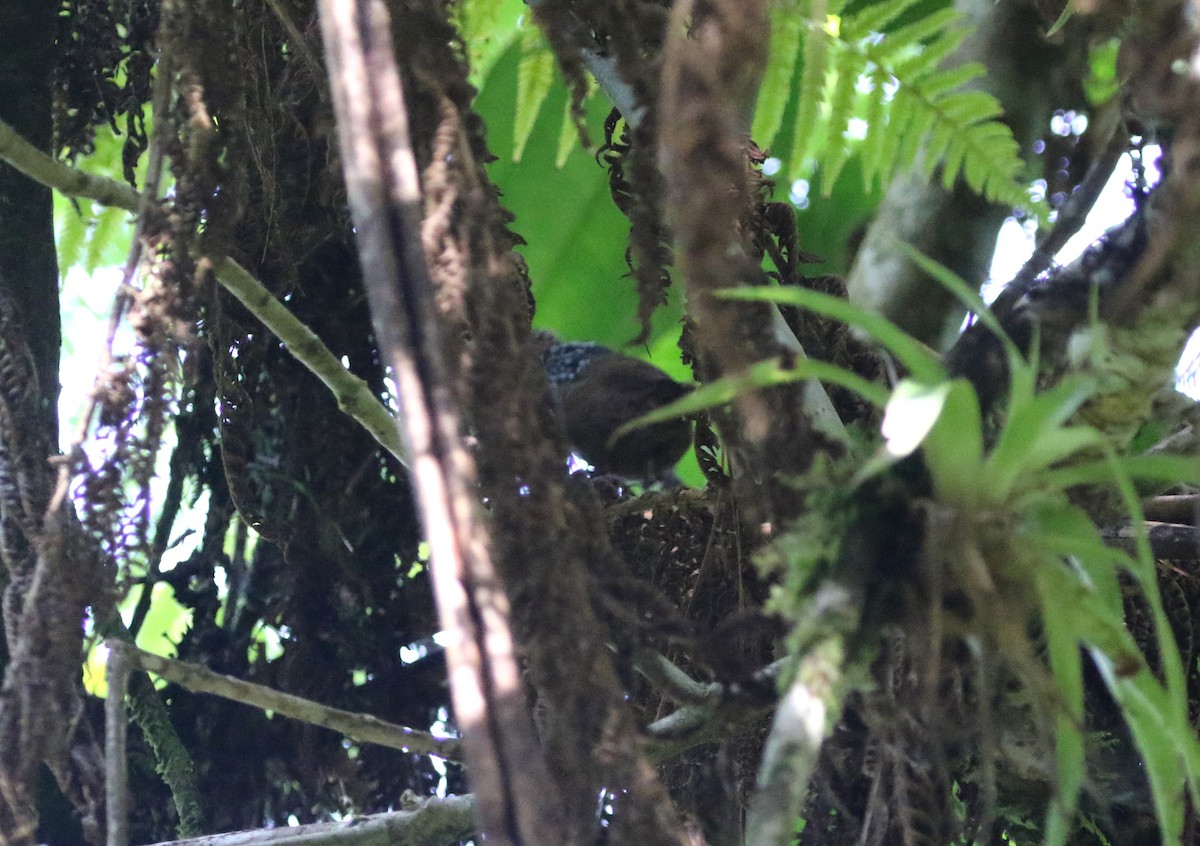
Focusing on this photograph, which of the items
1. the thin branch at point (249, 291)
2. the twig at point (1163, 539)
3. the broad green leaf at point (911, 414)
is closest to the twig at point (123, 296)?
the thin branch at point (249, 291)

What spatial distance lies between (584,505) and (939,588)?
262 mm

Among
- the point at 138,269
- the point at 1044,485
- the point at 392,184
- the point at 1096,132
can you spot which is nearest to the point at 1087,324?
the point at 1044,485

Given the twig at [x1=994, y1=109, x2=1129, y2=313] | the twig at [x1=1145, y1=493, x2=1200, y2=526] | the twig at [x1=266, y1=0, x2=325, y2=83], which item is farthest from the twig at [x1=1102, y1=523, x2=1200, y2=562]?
the twig at [x1=266, y1=0, x2=325, y2=83]

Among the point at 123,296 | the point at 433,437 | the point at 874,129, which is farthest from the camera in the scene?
the point at 874,129

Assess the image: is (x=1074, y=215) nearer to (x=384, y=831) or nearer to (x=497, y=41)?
(x=384, y=831)

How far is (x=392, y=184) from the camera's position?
2.04 ft

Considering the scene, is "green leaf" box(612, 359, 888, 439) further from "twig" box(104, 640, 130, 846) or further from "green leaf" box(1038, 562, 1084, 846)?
"twig" box(104, 640, 130, 846)

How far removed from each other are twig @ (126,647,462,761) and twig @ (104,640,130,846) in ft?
0.18

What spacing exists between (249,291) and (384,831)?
563 millimetres

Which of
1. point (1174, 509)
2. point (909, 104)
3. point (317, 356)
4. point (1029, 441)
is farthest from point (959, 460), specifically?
point (1174, 509)

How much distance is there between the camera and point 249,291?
41.4 inches

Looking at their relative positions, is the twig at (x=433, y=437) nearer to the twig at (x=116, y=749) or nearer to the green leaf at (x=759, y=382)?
the green leaf at (x=759, y=382)

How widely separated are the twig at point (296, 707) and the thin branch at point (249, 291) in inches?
11.8

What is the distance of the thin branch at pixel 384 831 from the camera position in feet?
3.62
